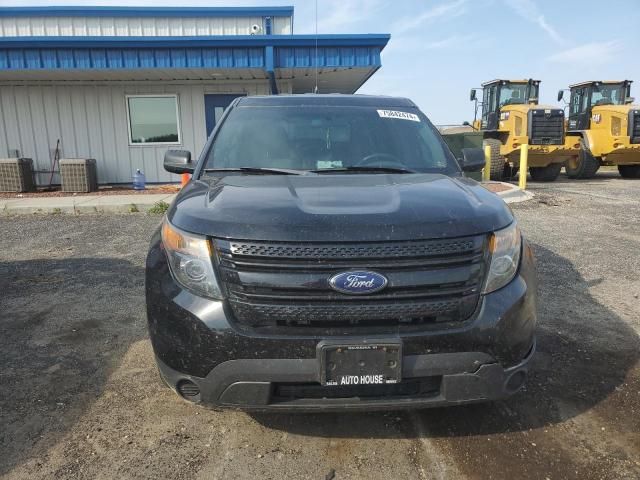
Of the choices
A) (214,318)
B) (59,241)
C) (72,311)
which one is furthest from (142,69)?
(214,318)

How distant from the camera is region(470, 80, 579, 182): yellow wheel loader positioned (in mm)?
14867

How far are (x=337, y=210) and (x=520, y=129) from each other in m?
14.6

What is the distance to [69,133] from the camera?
12883 mm

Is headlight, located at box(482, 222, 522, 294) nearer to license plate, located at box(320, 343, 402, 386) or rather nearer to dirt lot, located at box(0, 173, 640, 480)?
license plate, located at box(320, 343, 402, 386)

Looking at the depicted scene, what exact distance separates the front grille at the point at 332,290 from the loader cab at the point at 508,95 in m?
15.4

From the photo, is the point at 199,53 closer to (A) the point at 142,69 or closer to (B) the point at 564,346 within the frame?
(A) the point at 142,69

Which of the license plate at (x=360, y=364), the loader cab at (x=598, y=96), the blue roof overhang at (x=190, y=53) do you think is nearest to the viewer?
the license plate at (x=360, y=364)

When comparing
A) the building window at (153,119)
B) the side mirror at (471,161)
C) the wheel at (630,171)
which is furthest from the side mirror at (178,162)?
the wheel at (630,171)

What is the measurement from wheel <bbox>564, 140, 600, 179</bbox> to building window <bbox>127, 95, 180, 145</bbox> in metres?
13.0

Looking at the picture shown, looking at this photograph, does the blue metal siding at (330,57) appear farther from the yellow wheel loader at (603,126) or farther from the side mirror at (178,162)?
the yellow wheel loader at (603,126)

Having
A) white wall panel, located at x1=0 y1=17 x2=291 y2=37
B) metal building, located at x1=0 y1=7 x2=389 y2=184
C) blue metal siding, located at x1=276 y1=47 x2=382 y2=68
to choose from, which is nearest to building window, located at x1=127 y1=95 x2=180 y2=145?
metal building, located at x1=0 y1=7 x2=389 y2=184

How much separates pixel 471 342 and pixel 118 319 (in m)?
3.14

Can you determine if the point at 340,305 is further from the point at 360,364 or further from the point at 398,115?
the point at 398,115

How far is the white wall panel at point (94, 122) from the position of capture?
1264cm
